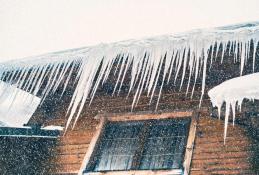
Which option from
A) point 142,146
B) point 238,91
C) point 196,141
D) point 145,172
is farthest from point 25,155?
point 238,91

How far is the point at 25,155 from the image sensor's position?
6.79 meters

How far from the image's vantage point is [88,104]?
7.62 metres

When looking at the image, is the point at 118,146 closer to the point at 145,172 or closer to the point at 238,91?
the point at 145,172

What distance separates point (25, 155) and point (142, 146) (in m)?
2.34

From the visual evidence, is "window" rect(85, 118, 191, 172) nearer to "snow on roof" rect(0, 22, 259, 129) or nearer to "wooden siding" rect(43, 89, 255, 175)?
"wooden siding" rect(43, 89, 255, 175)

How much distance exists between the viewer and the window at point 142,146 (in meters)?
6.09

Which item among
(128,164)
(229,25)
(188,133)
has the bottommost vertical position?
(128,164)

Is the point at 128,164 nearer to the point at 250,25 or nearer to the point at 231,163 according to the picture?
the point at 231,163

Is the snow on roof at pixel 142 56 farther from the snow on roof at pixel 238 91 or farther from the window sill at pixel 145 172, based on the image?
the window sill at pixel 145 172

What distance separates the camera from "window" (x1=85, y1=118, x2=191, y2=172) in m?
6.09

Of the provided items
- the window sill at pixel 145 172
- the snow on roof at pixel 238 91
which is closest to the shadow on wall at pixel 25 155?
the window sill at pixel 145 172

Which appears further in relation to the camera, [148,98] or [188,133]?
[148,98]

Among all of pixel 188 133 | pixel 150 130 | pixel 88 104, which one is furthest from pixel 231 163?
pixel 88 104

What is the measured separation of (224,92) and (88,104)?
385cm
